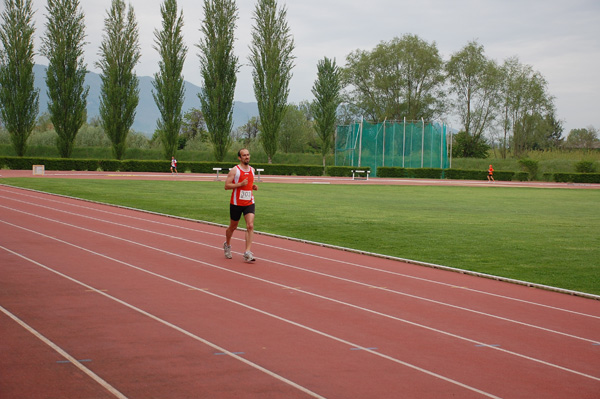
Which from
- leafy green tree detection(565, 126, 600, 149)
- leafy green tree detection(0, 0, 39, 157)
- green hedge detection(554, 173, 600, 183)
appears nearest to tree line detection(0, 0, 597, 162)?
leafy green tree detection(0, 0, 39, 157)

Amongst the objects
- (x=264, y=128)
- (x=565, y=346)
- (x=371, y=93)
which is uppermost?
(x=371, y=93)

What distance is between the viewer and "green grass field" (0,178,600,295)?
468 inches

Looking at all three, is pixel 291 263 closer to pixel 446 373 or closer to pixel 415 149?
pixel 446 373

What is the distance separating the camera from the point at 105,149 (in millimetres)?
61688

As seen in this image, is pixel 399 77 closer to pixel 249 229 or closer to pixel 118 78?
pixel 118 78

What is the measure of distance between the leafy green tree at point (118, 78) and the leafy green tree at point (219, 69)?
21.2 feet

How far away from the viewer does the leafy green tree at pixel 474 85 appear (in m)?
82.0

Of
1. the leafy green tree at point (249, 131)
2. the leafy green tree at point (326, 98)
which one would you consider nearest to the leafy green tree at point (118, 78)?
the leafy green tree at point (326, 98)

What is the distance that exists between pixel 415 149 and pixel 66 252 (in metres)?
53.3

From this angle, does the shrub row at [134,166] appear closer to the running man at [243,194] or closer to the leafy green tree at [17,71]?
the leafy green tree at [17,71]

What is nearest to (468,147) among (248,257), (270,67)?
(270,67)

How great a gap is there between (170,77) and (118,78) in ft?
14.6

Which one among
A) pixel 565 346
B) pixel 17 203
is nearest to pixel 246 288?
pixel 565 346

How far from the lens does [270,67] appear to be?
60688mm
